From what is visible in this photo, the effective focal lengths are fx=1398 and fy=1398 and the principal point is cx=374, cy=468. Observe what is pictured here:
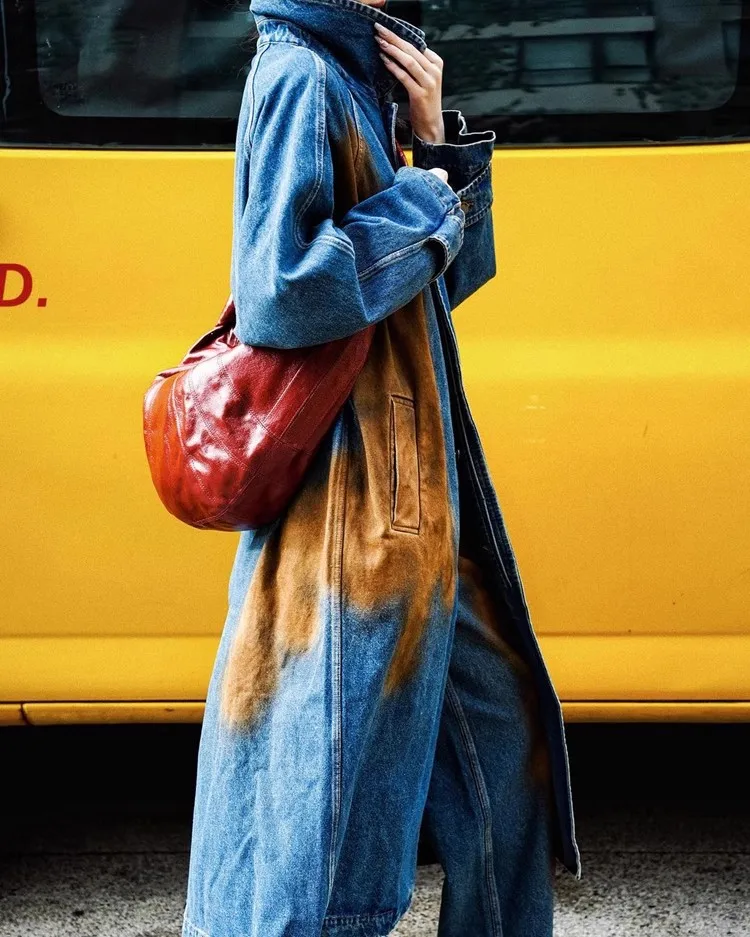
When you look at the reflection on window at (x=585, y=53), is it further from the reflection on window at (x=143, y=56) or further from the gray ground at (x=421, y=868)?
the gray ground at (x=421, y=868)

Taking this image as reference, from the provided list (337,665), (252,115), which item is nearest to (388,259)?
(252,115)

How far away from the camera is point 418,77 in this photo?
5.90 feet

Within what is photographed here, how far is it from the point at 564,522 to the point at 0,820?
1496mm

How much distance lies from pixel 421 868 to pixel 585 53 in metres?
1.70

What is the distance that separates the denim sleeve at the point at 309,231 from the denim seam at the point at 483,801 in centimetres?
64

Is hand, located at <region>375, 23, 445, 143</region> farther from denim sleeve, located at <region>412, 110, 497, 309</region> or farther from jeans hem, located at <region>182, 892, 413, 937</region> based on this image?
jeans hem, located at <region>182, 892, 413, 937</region>

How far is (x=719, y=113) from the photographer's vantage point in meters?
2.61

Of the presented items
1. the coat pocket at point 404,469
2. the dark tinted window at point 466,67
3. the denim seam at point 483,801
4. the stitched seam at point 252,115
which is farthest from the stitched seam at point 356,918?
the dark tinted window at point 466,67

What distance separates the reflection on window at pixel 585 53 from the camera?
2.60 meters

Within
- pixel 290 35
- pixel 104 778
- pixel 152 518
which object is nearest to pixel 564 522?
pixel 152 518

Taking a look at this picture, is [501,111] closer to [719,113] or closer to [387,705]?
[719,113]

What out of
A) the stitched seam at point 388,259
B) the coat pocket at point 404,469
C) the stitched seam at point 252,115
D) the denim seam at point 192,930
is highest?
the stitched seam at point 252,115

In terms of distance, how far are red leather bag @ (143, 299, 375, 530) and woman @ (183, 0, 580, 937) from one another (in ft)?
0.14

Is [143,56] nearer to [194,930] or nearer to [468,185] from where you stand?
[468,185]
